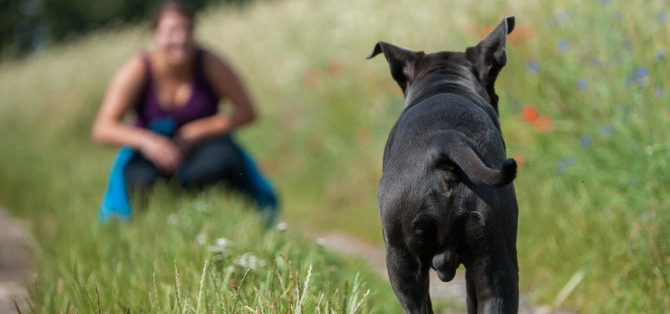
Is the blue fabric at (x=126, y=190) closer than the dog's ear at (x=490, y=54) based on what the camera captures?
No

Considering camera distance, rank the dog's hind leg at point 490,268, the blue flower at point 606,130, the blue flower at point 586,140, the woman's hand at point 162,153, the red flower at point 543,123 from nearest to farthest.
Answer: the dog's hind leg at point 490,268 < the blue flower at point 606,130 < the blue flower at point 586,140 < the red flower at point 543,123 < the woman's hand at point 162,153

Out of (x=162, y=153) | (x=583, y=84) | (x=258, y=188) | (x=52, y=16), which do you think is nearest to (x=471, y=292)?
(x=583, y=84)

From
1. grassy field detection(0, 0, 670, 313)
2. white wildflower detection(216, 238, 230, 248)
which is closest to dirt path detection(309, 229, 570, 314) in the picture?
grassy field detection(0, 0, 670, 313)

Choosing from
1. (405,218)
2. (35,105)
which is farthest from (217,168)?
(35,105)

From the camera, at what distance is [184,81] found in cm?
513

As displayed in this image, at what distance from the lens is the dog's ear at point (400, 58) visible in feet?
6.63

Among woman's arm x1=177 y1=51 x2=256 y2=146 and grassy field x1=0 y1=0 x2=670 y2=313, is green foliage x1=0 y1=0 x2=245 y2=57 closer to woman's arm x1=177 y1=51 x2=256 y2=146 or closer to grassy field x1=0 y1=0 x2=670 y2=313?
grassy field x1=0 y1=0 x2=670 y2=313

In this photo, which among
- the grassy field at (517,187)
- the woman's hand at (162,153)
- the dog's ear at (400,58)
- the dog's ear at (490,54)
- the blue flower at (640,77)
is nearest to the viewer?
the dog's ear at (490,54)

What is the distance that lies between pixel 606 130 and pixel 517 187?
94 centimetres

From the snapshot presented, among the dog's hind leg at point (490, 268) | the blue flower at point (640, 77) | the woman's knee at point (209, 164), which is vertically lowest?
the dog's hind leg at point (490, 268)

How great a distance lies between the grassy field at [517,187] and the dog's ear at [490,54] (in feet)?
2.54

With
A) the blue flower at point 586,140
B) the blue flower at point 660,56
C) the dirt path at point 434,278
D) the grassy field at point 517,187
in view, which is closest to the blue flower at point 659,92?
the grassy field at point 517,187

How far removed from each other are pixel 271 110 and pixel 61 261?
5531 mm

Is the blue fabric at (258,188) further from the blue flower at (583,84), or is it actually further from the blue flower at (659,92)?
the blue flower at (659,92)
